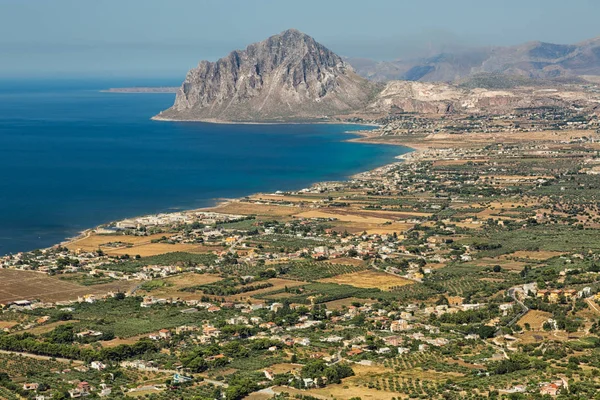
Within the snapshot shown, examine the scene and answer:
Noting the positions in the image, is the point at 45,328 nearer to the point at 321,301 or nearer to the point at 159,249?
the point at 321,301

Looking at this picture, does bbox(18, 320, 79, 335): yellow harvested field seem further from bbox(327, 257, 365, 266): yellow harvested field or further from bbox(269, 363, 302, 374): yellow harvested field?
bbox(327, 257, 365, 266): yellow harvested field

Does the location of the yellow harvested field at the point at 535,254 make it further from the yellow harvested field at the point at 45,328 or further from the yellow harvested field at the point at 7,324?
the yellow harvested field at the point at 7,324

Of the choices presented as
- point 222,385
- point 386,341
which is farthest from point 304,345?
point 222,385

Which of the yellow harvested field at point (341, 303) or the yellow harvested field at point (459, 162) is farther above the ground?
the yellow harvested field at point (459, 162)

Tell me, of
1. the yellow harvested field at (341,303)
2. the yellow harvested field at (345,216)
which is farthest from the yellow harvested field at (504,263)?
the yellow harvested field at (345,216)

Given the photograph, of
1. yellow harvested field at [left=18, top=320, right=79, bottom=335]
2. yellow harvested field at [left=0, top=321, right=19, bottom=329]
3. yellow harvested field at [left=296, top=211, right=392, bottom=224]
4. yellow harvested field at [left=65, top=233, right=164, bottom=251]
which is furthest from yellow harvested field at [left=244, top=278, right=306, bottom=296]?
yellow harvested field at [left=296, top=211, right=392, bottom=224]

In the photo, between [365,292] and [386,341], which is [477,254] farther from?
[386,341]
